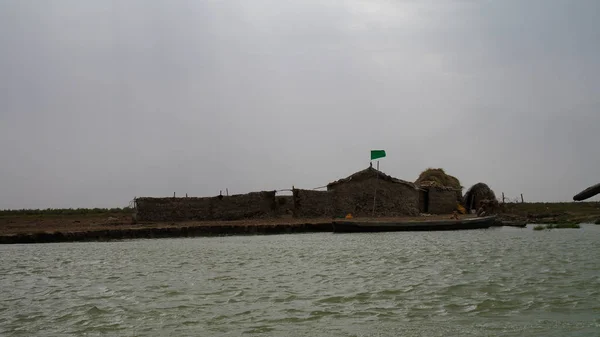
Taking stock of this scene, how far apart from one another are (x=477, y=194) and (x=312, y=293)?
2233 centimetres

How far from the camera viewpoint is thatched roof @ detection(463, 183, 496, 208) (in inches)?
1086

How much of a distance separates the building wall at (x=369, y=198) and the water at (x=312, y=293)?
32.6ft

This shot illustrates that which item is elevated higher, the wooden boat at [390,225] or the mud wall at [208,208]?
the mud wall at [208,208]

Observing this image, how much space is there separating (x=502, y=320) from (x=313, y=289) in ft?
8.94

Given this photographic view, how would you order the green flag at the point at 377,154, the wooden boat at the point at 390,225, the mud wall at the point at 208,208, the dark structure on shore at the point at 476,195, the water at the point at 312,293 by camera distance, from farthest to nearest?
the dark structure on shore at the point at 476,195 < the mud wall at the point at 208,208 < the green flag at the point at 377,154 < the wooden boat at the point at 390,225 < the water at the point at 312,293

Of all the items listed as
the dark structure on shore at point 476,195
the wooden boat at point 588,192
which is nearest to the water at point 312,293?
the wooden boat at point 588,192

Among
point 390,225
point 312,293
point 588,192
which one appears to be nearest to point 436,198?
point 390,225

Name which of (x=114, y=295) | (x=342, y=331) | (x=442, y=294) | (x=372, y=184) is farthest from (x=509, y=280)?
(x=372, y=184)

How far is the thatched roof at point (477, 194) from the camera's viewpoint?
2758cm

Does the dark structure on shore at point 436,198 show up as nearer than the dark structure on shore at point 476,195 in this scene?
Yes

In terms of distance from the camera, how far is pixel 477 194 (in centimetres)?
2777

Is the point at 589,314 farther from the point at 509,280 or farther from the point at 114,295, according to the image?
the point at 114,295

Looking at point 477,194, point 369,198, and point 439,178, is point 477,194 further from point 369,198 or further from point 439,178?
point 369,198

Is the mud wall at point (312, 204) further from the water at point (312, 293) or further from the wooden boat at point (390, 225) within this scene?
the water at point (312, 293)
